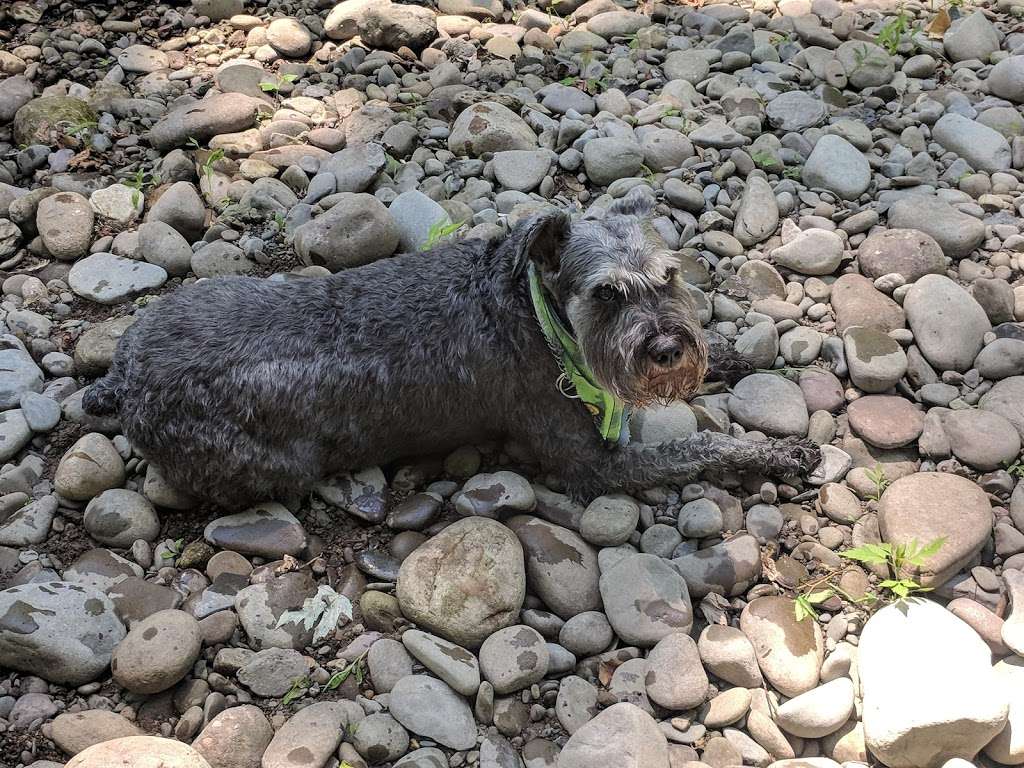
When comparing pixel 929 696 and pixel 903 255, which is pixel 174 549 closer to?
pixel 929 696

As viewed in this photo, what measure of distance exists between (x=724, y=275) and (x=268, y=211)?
4229 millimetres

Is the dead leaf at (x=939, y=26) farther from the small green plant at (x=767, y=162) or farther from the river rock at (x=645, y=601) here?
the river rock at (x=645, y=601)

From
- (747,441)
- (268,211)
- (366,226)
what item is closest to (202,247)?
(268,211)

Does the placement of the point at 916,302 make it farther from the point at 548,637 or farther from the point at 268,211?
the point at 268,211

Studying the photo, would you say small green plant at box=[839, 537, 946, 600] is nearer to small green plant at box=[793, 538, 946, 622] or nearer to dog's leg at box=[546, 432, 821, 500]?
small green plant at box=[793, 538, 946, 622]

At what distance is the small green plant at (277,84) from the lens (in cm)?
960

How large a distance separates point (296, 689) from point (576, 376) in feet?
8.81

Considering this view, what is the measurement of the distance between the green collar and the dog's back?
0.24 metres

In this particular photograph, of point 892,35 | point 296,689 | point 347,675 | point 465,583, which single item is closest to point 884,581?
point 465,583

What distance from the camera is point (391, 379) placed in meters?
6.18

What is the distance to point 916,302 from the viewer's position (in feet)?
22.5

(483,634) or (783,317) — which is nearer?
(483,634)

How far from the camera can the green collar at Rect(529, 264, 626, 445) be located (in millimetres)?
5859

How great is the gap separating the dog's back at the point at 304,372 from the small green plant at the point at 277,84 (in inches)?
163
